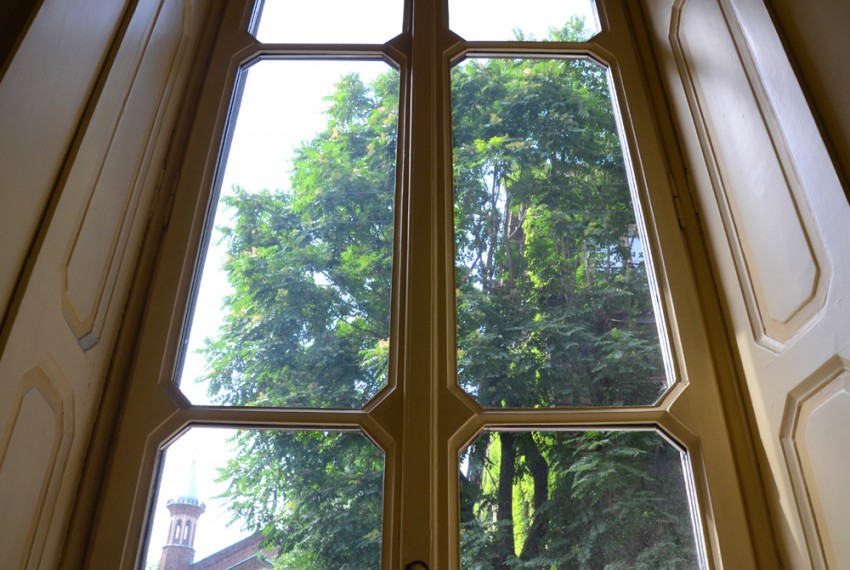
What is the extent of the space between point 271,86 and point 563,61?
0.78 metres

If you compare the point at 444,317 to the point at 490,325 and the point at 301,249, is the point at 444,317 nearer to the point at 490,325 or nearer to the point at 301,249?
the point at 490,325

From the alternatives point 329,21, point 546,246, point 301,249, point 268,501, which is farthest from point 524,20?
point 268,501

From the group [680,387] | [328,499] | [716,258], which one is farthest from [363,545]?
[716,258]

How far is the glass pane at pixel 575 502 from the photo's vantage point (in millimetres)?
1312

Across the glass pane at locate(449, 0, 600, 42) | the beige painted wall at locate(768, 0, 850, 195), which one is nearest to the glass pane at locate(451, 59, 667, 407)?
the glass pane at locate(449, 0, 600, 42)

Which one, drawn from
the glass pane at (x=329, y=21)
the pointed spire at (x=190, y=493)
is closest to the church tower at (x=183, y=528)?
Result: the pointed spire at (x=190, y=493)

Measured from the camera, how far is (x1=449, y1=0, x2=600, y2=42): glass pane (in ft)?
6.60

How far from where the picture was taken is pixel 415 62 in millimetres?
1917

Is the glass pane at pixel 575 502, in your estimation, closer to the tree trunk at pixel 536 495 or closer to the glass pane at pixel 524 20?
the tree trunk at pixel 536 495

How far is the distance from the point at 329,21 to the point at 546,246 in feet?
3.11

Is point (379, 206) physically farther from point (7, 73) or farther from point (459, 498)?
point (7, 73)

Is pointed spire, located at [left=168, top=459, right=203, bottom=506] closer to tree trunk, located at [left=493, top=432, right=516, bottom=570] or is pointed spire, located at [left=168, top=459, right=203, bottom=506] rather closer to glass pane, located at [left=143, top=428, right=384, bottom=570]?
glass pane, located at [left=143, top=428, right=384, bottom=570]

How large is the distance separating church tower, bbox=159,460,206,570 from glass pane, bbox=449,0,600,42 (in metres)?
1.35

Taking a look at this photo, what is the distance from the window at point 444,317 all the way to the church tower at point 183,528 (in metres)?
0.03
